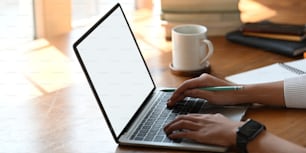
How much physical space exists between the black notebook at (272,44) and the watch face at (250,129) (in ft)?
1.84

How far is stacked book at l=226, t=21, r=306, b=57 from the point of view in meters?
1.84

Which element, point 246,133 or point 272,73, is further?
point 272,73

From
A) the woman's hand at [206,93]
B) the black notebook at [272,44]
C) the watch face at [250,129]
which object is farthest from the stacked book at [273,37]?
the watch face at [250,129]

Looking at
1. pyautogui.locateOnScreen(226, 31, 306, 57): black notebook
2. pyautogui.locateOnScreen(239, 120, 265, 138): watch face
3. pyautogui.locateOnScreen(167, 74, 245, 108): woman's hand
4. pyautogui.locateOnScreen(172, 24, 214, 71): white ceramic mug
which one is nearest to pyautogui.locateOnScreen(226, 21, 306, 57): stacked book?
pyautogui.locateOnScreen(226, 31, 306, 57): black notebook

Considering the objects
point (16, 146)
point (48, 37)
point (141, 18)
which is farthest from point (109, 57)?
point (141, 18)

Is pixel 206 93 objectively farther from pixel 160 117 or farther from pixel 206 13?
pixel 206 13

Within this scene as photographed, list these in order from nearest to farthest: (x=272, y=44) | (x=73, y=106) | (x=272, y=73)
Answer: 1. (x=73, y=106)
2. (x=272, y=73)
3. (x=272, y=44)

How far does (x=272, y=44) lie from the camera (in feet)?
6.18

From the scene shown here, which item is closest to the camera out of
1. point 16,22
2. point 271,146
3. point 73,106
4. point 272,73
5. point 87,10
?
point 271,146

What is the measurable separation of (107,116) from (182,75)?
1.52 feet

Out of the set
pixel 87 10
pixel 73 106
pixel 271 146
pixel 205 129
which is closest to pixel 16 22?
pixel 87 10

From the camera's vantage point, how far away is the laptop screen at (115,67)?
134 centimetres

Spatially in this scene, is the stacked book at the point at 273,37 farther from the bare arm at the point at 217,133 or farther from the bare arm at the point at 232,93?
the bare arm at the point at 217,133

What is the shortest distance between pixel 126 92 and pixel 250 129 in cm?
31
